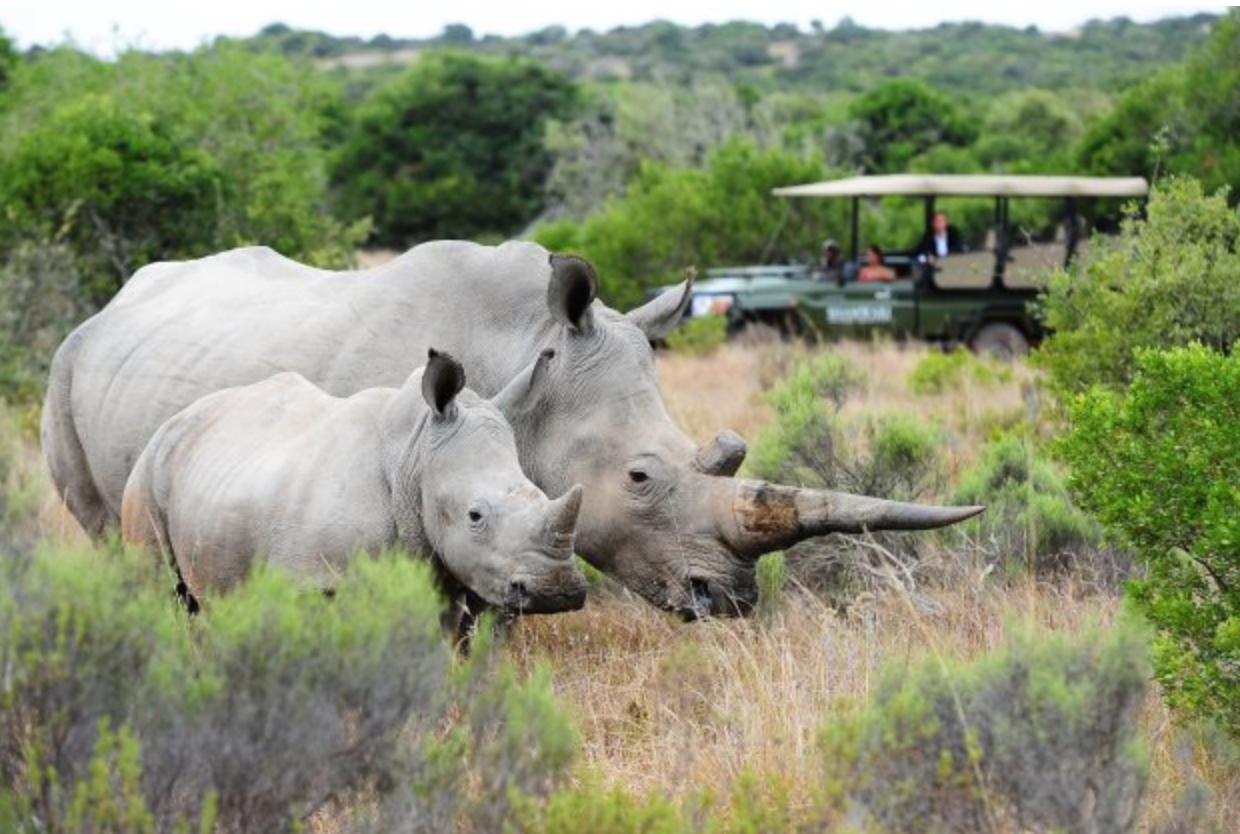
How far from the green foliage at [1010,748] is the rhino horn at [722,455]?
6.18 feet

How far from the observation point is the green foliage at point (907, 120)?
41781 mm

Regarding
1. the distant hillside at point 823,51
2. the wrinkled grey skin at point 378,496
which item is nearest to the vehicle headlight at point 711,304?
the wrinkled grey skin at point 378,496

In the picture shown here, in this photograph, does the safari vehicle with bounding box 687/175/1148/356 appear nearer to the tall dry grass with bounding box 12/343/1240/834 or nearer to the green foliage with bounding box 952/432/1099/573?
the green foliage with bounding box 952/432/1099/573

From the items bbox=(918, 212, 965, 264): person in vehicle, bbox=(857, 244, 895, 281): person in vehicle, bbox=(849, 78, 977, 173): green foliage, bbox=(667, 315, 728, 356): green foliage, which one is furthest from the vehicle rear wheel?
bbox=(849, 78, 977, 173): green foliage

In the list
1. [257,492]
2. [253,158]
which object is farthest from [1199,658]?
[253,158]

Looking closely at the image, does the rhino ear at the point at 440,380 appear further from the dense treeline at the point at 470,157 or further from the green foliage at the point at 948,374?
the green foliage at the point at 948,374

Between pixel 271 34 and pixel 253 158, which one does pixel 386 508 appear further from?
pixel 271 34

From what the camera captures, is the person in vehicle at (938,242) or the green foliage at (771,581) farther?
the person in vehicle at (938,242)

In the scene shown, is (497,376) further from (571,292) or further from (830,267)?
(830,267)

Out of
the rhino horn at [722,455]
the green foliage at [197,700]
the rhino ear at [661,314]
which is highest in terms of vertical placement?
the green foliage at [197,700]

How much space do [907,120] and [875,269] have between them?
22824 mm

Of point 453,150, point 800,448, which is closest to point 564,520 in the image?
point 800,448

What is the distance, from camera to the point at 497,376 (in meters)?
7.21

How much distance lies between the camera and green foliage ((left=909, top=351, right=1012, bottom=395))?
14.5m
